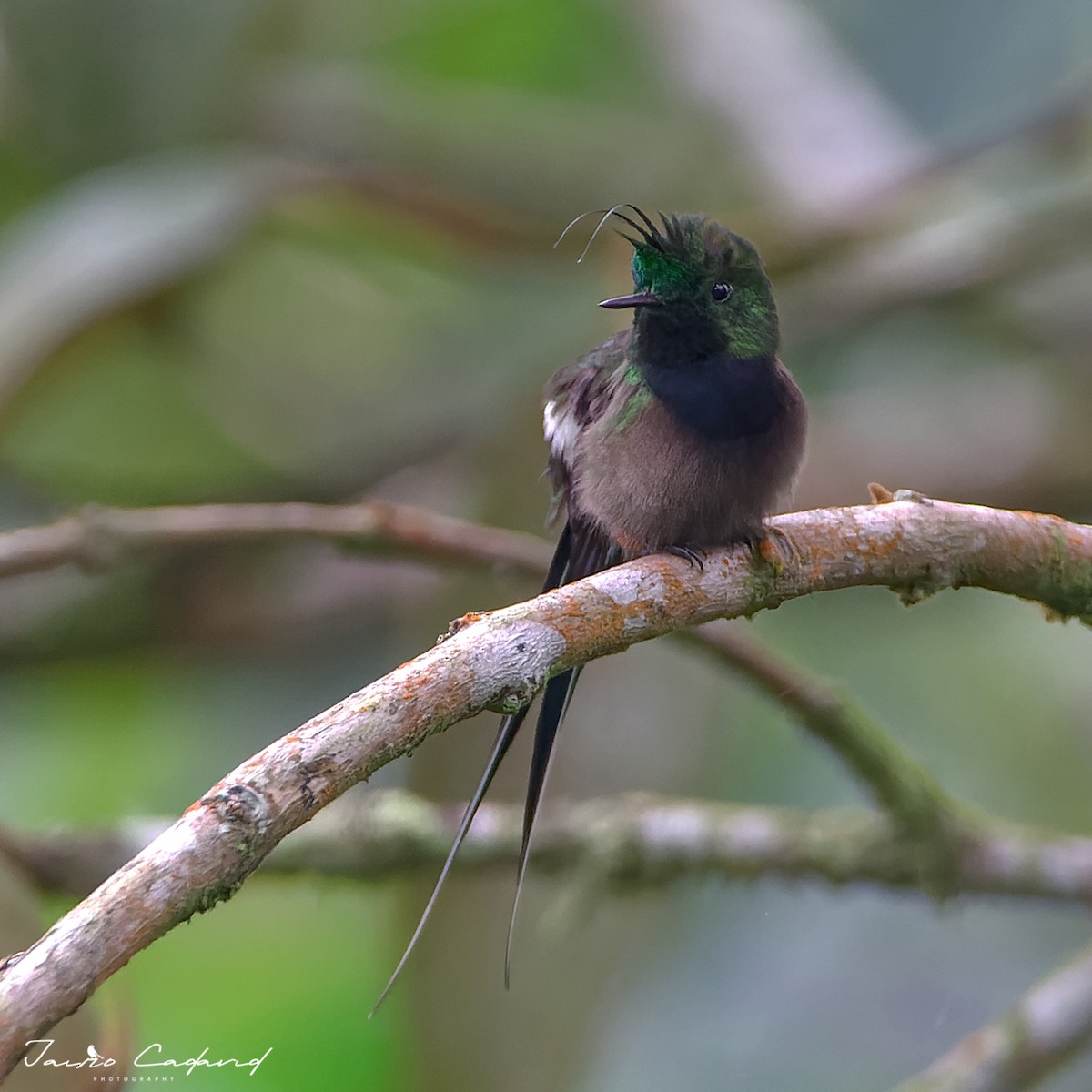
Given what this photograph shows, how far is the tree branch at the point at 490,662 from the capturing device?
1188mm

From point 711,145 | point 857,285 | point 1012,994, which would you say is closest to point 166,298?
point 857,285

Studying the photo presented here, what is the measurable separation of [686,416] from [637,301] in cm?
20

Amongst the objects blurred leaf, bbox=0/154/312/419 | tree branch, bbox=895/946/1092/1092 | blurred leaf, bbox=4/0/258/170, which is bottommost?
tree branch, bbox=895/946/1092/1092

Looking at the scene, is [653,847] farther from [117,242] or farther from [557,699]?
[117,242]

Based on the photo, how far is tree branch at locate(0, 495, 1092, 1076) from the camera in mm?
1188

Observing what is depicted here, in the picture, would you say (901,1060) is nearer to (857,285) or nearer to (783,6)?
(857,285)

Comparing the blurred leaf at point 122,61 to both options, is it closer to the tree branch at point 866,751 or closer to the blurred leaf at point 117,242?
the blurred leaf at point 117,242

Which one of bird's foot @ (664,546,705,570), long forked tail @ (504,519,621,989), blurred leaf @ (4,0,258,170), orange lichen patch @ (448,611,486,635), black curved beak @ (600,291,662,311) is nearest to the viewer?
orange lichen patch @ (448,611,486,635)

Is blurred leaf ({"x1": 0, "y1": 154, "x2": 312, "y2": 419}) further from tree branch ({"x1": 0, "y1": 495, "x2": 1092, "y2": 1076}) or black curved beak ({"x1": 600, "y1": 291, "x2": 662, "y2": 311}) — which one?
tree branch ({"x1": 0, "y1": 495, "x2": 1092, "y2": 1076})

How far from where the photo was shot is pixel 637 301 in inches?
85.4

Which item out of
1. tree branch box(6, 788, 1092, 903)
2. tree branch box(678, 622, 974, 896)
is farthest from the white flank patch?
tree branch box(6, 788, 1092, 903)

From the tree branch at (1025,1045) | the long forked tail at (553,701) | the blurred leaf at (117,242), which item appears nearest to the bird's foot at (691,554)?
the long forked tail at (553,701)

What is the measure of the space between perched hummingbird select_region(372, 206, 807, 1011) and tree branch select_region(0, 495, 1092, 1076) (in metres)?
0.22

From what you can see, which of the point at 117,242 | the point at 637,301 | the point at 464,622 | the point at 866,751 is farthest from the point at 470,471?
the point at 464,622
